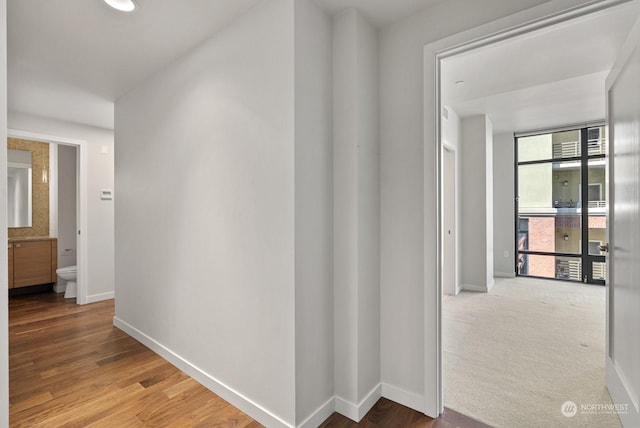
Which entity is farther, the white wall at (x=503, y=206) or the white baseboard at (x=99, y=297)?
the white wall at (x=503, y=206)

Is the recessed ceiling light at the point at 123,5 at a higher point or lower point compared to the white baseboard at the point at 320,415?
higher

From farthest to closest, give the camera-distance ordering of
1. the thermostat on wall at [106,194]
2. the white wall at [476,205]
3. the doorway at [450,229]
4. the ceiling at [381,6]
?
the white wall at [476,205] → the doorway at [450,229] → the thermostat on wall at [106,194] → the ceiling at [381,6]

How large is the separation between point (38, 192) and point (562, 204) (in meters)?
8.61

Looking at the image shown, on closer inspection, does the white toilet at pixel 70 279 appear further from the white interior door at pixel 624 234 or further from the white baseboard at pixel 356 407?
the white interior door at pixel 624 234

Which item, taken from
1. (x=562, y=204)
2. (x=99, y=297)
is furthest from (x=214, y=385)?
(x=562, y=204)

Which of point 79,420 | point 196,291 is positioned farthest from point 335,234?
point 79,420

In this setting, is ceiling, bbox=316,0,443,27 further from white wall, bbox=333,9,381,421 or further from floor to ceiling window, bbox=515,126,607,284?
floor to ceiling window, bbox=515,126,607,284

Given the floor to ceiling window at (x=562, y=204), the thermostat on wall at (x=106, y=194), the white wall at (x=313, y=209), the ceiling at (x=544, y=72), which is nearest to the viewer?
the white wall at (x=313, y=209)

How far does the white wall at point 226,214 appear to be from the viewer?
171 cm

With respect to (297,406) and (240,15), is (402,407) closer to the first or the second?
(297,406)

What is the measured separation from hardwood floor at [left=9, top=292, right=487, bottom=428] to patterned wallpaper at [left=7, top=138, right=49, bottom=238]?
2.33m

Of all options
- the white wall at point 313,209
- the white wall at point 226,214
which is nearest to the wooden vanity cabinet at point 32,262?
the white wall at point 226,214

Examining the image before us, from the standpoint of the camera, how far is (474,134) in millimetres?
4941

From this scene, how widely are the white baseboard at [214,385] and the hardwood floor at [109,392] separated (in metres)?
Result: 0.03
